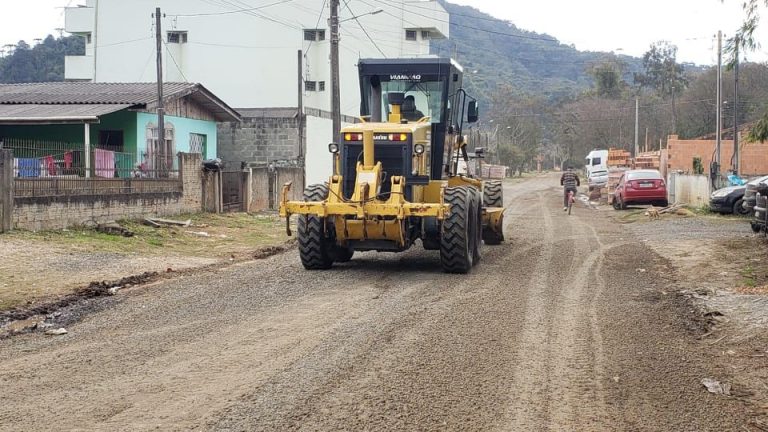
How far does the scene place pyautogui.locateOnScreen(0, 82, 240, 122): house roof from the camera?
2958 cm

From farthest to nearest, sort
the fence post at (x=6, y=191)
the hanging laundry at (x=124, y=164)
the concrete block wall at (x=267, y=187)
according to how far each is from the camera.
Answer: the concrete block wall at (x=267, y=187) → the hanging laundry at (x=124, y=164) → the fence post at (x=6, y=191)

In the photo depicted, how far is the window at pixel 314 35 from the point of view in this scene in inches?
2398

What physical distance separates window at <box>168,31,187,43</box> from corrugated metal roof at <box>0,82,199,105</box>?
82.0 feet

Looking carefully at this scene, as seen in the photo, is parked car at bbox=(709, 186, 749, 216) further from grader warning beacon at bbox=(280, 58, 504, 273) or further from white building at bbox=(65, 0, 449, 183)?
white building at bbox=(65, 0, 449, 183)

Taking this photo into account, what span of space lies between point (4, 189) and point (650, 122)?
7172 centimetres

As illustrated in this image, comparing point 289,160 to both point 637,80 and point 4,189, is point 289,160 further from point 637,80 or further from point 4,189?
point 637,80

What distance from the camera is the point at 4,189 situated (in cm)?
1691

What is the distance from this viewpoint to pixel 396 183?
13.4 metres

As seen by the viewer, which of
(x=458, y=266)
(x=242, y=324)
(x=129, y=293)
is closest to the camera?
(x=242, y=324)

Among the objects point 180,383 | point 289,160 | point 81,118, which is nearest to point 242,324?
point 180,383

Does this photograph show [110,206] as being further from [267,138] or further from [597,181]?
[597,181]

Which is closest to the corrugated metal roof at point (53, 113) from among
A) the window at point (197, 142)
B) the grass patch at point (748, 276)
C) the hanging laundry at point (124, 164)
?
the hanging laundry at point (124, 164)

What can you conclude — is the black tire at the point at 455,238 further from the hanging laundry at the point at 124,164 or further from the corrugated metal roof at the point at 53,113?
the corrugated metal roof at the point at 53,113

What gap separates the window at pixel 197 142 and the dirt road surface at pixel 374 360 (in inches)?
907
